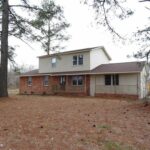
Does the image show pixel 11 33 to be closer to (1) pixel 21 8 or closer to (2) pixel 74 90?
(1) pixel 21 8

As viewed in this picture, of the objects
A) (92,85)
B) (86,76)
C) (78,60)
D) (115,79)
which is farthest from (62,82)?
(115,79)

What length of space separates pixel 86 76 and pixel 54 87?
4698 mm

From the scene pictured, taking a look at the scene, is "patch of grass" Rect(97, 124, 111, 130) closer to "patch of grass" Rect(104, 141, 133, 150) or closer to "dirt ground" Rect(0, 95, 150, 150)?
"dirt ground" Rect(0, 95, 150, 150)

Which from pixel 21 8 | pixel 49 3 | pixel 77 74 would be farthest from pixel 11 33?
pixel 77 74

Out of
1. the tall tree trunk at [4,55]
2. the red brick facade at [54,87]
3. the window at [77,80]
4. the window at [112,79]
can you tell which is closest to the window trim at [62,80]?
the red brick facade at [54,87]

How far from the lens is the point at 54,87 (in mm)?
30359

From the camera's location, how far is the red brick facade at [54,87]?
28.0m

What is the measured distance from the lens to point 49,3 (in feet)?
58.6

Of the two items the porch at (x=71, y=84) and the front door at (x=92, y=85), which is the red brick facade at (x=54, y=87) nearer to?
the porch at (x=71, y=84)

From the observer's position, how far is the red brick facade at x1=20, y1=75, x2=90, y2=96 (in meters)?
28.0

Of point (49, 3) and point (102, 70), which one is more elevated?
point (49, 3)

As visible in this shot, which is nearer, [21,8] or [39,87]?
[21,8]

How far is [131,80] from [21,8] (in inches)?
499

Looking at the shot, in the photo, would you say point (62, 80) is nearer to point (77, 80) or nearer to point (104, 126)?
point (77, 80)
